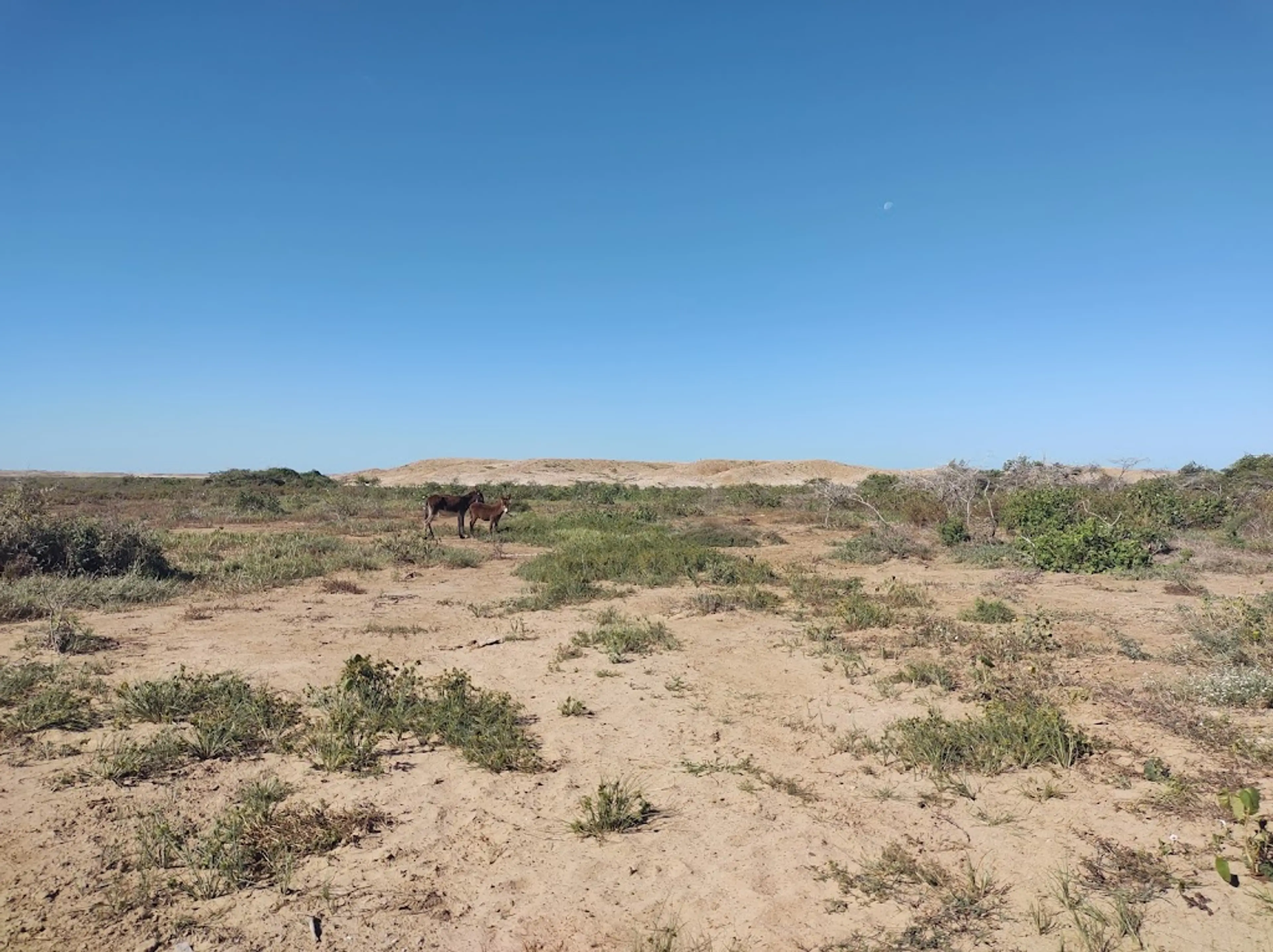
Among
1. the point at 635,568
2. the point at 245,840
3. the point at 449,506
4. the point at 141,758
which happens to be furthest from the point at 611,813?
the point at 449,506

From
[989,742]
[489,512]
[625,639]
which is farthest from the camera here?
[489,512]

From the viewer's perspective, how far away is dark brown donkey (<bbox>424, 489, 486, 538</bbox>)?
19328mm

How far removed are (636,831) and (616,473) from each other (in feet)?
181

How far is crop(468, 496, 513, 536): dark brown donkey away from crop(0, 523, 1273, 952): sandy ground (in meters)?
11.3

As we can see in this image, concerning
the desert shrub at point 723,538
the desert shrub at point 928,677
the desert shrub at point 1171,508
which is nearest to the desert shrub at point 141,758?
the desert shrub at point 928,677

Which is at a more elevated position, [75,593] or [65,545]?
[65,545]

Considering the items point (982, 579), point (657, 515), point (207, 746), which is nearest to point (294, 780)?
point (207, 746)

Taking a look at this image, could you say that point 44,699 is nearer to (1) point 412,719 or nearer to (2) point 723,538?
(1) point 412,719

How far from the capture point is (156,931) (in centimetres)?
319

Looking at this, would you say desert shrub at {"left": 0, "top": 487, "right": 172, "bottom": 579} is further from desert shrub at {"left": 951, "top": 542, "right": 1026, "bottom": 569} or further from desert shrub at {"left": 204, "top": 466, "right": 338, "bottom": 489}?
desert shrub at {"left": 204, "top": 466, "right": 338, "bottom": 489}

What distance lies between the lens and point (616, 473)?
194 feet

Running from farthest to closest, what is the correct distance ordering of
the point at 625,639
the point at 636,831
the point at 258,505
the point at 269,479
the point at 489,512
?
the point at 269,479, the point at 258,505, the point at 489,512, the point at 625,639, the point at 636,831

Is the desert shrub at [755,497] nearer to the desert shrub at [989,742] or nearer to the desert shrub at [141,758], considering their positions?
the desert shrub at [989,742]

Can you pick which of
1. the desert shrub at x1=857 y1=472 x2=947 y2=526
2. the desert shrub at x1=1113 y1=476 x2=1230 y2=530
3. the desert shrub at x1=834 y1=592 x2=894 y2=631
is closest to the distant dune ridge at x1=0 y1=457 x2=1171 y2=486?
the desert shrub at x1=857 y1=472 x2=947 y2=526
